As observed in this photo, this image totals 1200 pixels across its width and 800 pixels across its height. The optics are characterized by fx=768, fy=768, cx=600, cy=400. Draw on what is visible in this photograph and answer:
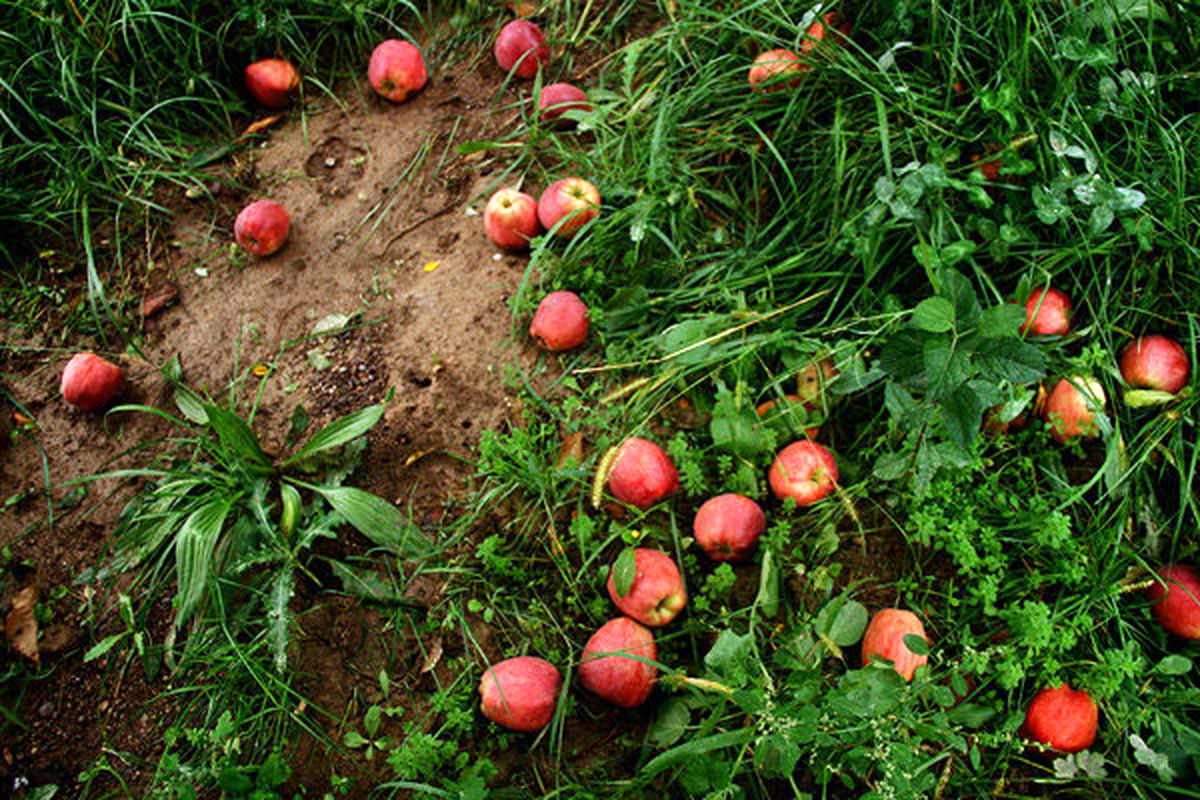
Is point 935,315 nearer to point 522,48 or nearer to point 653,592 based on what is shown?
point 653,592

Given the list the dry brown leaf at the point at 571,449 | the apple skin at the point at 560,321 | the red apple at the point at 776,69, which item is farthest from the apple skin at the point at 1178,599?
the red apple at the point at 776,69

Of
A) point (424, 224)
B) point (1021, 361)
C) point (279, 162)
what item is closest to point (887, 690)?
point (1021, 361)

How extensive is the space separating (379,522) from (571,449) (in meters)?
0.56

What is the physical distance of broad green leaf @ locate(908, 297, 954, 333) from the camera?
170 centimetres

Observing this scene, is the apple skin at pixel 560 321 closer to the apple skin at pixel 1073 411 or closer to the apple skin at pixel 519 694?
the apple skin at pixel 519 694

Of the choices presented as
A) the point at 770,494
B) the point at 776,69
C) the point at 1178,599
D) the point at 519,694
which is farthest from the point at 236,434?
the point at 1178,599

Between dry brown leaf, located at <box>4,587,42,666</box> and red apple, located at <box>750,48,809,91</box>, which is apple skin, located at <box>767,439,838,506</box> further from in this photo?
dry brown leaf, located at <box>4,587,42,666</box>

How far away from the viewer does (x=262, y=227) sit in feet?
8.70

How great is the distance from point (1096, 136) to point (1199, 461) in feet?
3.15

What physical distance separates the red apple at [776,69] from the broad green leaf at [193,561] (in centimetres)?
212

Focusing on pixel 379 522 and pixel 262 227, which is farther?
pixel 262 227

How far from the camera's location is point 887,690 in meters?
1.54

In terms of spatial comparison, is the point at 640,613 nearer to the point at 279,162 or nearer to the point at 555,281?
the point at 555,281

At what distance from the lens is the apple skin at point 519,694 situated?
178 centimetres
